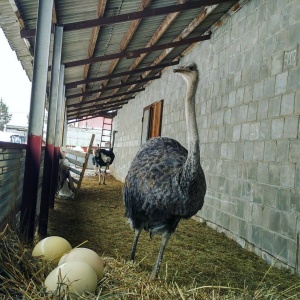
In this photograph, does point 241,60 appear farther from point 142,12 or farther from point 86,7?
point 86,7

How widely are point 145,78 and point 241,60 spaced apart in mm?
5321

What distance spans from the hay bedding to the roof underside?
276 centimetres

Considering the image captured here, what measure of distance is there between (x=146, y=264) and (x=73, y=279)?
68.5 inches

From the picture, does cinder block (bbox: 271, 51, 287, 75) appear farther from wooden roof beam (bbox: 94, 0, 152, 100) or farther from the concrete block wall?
wooden roof beam (bbox: 94, 0, 152, 100)

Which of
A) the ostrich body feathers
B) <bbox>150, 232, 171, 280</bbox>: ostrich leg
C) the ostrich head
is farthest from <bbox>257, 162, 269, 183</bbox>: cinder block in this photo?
the ostrich head

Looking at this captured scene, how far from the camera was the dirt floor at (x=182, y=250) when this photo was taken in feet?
12.1

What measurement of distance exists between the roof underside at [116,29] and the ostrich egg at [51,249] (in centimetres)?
297

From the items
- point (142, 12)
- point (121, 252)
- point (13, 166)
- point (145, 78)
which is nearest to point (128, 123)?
point (145, 78)

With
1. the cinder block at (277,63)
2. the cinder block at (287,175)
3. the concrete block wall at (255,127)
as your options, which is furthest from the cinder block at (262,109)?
the cinder block at (287,175)

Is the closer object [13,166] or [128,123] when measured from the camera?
[13,166]

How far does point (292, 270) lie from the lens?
12.9 ft

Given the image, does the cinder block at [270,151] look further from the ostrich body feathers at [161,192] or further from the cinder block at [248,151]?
the ostrich body feathers at [161,192]

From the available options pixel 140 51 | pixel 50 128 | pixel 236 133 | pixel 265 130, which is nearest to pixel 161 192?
pixel 265 130

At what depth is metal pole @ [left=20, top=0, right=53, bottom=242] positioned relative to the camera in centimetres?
371
